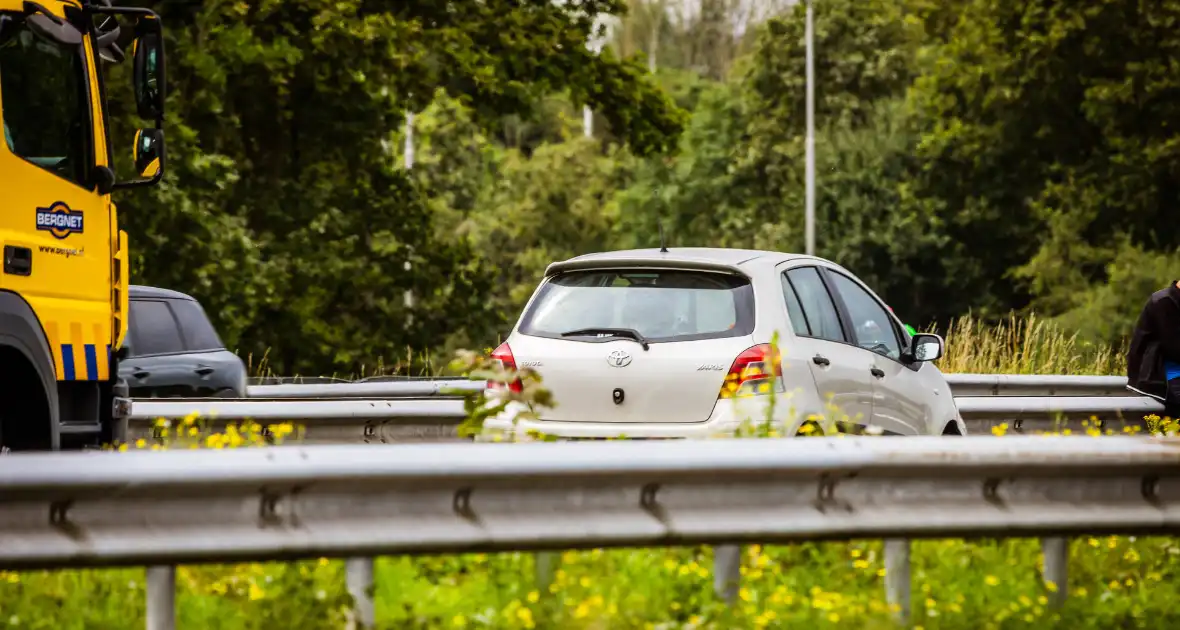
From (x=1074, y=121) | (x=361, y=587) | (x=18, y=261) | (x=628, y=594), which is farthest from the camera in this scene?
(x=1074, y=121)

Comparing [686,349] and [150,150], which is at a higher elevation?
[150,150]

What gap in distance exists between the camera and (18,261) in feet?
25.8

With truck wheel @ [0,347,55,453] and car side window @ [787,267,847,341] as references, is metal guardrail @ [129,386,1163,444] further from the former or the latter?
truck wheel @ [0,347,55,453]

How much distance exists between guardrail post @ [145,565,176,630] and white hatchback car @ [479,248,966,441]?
2736 millimetres

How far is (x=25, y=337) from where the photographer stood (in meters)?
7.84

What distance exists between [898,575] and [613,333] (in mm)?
2719

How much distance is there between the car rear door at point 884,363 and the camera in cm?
939

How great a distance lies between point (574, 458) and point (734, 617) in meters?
0.74

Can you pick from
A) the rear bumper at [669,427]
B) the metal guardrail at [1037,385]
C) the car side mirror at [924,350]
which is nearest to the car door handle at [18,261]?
the rear bumper at [669,427]

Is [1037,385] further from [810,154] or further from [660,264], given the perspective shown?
[810,154]

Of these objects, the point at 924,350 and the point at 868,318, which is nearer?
the point at 924,350

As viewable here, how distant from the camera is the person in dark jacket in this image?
10.6 meters

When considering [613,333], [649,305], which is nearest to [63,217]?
[613,333]

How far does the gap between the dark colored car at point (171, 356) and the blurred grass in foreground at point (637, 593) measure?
21.4 feet
